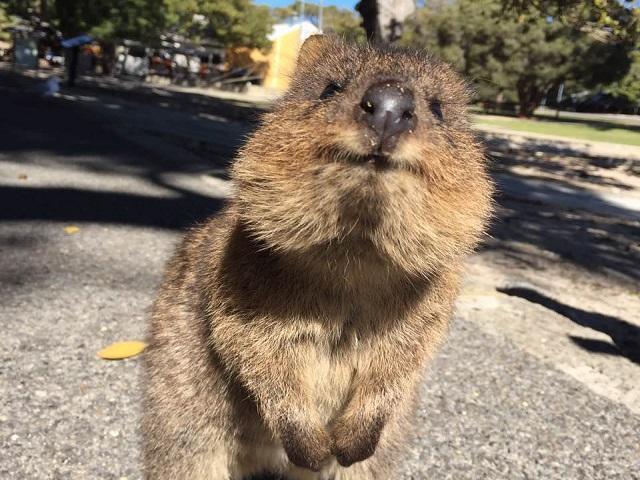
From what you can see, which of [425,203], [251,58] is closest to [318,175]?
[425,203]

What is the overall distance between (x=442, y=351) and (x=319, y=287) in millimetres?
2559

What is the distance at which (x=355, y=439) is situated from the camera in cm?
229

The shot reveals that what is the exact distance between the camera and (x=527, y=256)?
6.86m

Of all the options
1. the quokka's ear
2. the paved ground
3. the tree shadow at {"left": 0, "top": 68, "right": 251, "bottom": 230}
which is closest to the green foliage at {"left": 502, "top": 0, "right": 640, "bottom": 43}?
the paved ground

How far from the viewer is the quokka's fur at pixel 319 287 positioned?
170 cm

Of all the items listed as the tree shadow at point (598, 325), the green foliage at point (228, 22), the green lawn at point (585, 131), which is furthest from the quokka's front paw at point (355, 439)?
the green foliage at point (228, 22)

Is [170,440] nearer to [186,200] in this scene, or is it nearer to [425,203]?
[425,203]

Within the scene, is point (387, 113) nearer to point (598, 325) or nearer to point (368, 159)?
point (368, 159)

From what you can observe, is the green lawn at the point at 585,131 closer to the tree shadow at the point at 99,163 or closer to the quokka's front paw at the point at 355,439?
the tree shadow at the point at 99,163

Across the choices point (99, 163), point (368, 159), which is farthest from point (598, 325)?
point (99, 163)

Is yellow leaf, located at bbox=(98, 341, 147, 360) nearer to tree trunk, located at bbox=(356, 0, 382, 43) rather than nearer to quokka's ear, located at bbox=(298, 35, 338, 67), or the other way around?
quokka's ear, located at bbox=(298, 35, 338, 67)

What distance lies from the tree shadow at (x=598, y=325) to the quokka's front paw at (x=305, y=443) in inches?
114

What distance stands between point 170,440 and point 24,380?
4.39 feet

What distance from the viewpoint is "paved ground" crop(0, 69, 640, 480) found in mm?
3082
